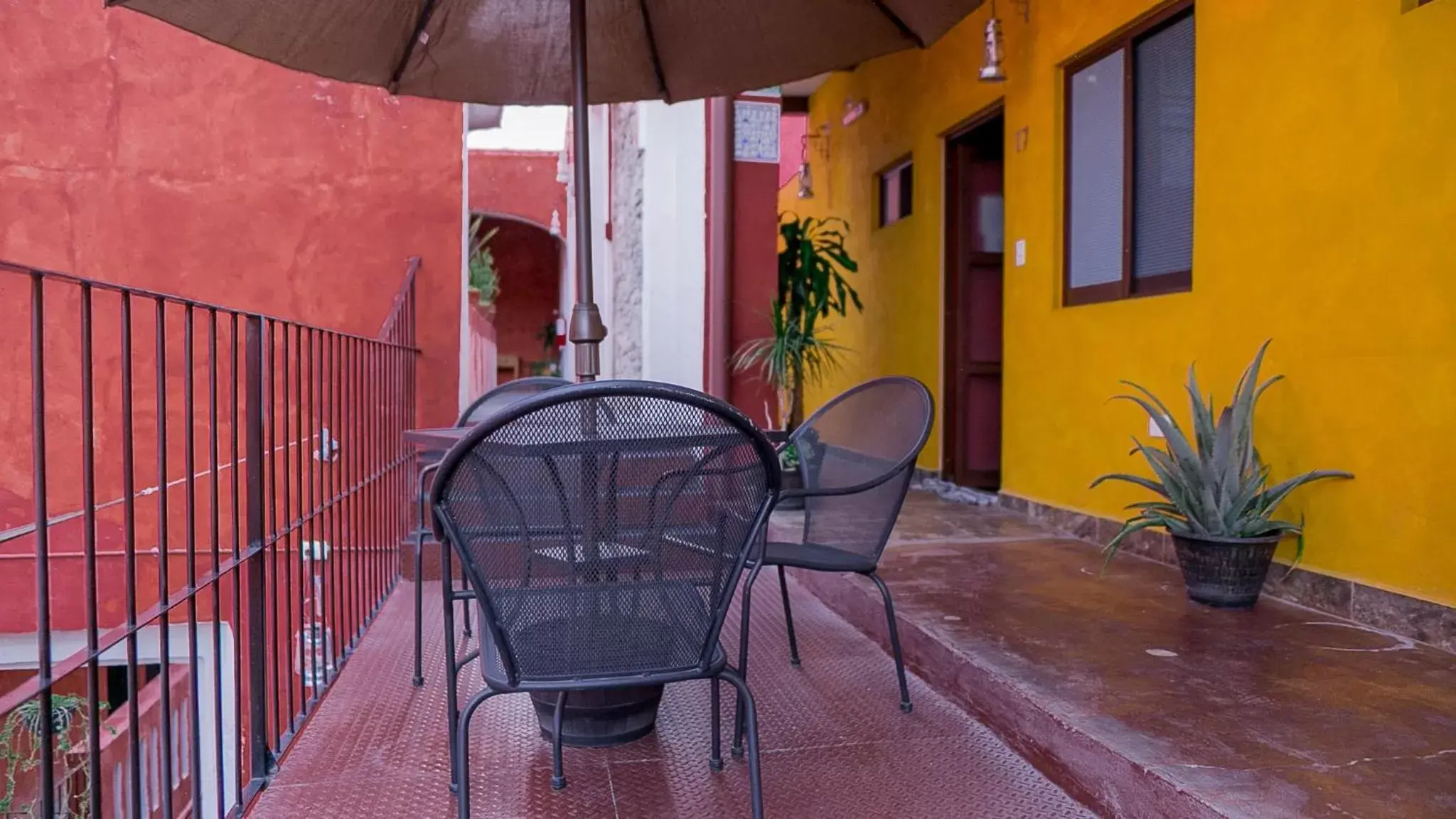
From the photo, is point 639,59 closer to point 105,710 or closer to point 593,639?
point 593,639

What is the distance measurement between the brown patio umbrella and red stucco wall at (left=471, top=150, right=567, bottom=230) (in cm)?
1207

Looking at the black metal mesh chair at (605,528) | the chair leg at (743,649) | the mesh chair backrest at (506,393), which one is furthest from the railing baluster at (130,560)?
the mesh chair backrest at (506,393)

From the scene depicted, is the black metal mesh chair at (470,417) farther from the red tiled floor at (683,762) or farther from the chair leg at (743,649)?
the chair leg at (743,649)

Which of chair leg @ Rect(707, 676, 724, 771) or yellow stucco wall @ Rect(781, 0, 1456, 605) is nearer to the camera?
chair leg @ Rect(707, 676, 724, 771)

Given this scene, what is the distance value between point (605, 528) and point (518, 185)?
45.8ft

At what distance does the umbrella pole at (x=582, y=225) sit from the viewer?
2037mm

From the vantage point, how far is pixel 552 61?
2.58 metres

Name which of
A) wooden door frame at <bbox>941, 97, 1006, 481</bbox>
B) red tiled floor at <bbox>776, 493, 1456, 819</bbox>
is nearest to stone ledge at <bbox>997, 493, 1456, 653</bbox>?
red tiled floor at <bbox>776, 493, 1456, 819</bbox>

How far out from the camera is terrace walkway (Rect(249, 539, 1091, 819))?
1.86 meters

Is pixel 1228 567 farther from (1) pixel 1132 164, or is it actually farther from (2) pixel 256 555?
(2) pixel 256 555

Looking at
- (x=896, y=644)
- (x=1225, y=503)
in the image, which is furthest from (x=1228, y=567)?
(x=896, y=644)

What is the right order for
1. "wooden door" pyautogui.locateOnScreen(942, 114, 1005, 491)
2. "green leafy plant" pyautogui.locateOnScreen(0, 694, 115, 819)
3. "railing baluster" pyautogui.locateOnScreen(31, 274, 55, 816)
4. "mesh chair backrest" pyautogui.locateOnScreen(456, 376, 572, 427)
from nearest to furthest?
"railing baluster" pyautogui.locateOnScreen(31, 274, 55, 816)
"mesh chair backrest" pyautogui.locateOnScreen(456, 376, 572, 427)
"green leafy plant" pyautogui.locateOnScreen(0, 694, 115, 819)
"wooden door" pyautogui.locateOnScreen(942, 114, 1005, 491)

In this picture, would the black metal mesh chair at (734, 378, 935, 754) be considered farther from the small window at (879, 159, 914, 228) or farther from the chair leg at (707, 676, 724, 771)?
the small window at (879, 159, 914, 228)

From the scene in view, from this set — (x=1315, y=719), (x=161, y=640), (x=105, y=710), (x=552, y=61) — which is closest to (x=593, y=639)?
(x=161, y=640)
